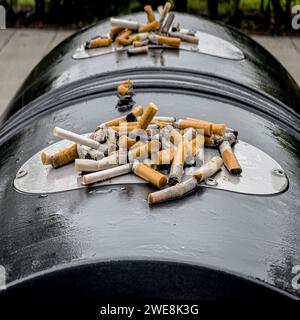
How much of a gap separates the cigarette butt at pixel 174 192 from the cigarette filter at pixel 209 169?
3 centimetres

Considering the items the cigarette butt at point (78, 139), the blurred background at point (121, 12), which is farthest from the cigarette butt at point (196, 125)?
the blurred background at point (121, 12)

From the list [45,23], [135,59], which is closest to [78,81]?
[135,59]

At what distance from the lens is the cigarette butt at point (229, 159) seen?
5.24 ft

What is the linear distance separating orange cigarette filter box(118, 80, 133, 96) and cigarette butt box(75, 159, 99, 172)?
437 millimetres

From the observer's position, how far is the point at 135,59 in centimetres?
236

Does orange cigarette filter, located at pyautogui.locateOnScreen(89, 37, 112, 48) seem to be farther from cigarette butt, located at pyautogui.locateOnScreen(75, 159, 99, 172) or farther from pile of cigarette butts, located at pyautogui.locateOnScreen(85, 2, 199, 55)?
cigarette butt, located at pyautogui.locateOnScreen(75, 159, 99, 172)

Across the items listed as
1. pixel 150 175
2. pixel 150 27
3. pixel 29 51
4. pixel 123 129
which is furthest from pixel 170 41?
pixel 29 51

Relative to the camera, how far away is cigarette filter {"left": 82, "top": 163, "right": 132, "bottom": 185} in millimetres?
1536

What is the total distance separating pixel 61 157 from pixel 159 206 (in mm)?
345

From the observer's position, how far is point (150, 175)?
4.95ft

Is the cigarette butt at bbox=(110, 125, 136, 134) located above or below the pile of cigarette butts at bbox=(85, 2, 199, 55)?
below

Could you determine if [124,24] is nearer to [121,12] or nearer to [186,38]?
[186,38]

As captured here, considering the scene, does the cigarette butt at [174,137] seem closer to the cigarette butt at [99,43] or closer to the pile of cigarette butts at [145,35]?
the pile of cigarette butts at [145,35]

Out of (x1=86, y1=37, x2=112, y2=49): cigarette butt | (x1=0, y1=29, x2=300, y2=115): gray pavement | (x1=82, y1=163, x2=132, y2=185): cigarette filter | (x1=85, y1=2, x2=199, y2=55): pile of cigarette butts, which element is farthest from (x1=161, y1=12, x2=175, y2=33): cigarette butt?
(x1=0, y1=29, x2=300, y2=115): gray pavement
